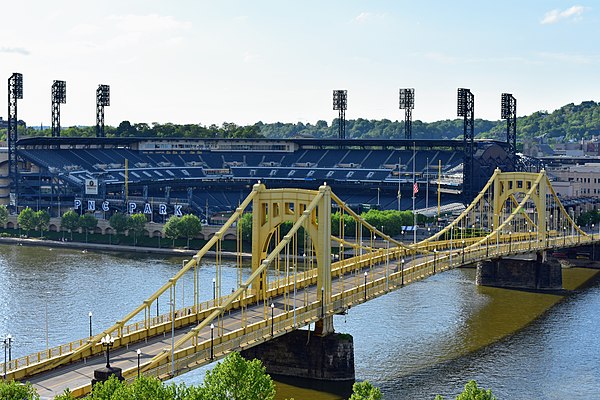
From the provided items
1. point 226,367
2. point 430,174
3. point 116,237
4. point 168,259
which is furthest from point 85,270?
point 430,174

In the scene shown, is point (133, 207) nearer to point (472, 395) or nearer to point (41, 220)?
point (41, 220)

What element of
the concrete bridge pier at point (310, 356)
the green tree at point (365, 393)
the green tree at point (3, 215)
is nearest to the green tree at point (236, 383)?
the green tree at point (365, 393)

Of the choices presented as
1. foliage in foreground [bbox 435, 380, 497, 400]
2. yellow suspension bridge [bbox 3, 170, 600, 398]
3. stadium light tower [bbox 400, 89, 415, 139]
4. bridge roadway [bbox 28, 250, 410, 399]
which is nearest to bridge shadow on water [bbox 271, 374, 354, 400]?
yellow suspension bridge [bbox 3, 170, 600, 398]

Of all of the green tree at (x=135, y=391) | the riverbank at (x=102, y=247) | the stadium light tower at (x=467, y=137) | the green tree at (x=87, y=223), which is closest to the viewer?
the green tree at (x=135, y=391)

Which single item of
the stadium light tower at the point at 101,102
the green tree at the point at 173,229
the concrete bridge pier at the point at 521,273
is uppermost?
the stadium light tower at the point at 101,102

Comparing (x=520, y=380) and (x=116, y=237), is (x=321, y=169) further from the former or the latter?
(x=520, y=380)

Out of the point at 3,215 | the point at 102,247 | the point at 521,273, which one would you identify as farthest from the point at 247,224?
the point at 3,215

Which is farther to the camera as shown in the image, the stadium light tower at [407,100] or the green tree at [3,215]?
the stadium light tower at [407,100]

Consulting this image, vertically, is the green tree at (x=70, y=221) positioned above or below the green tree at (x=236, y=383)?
above

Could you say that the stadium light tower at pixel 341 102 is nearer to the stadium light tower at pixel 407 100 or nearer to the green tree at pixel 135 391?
the stadium light tower at pixel 407 100
